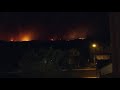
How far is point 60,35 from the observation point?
1173 centimetres

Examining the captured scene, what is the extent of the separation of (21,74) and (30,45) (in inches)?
61.2

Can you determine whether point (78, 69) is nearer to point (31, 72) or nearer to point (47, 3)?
point (31, 72)

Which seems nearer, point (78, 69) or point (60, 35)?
point (78, 69)

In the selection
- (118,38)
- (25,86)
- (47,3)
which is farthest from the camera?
(118,38)

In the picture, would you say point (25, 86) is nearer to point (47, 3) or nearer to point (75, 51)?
point (47, 3)

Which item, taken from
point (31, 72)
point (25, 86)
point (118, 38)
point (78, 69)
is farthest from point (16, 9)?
point (78, 69)

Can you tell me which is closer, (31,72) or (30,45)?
(31,72)

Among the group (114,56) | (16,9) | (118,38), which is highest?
(16,9)

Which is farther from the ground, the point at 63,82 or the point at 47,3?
the point at 47,3

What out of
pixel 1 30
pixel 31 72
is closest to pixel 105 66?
pixel 31 72

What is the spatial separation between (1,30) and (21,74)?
2967 mm

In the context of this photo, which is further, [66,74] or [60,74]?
[60,74]

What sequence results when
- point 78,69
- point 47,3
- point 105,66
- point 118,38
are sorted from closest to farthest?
point 47,3 → point 118,38 → point 105,66 → point 78,69

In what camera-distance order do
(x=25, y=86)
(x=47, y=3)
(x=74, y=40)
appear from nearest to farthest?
1. (x=25, y=86)
2. (x=47, y=3)
3. (x=74, y=40)
